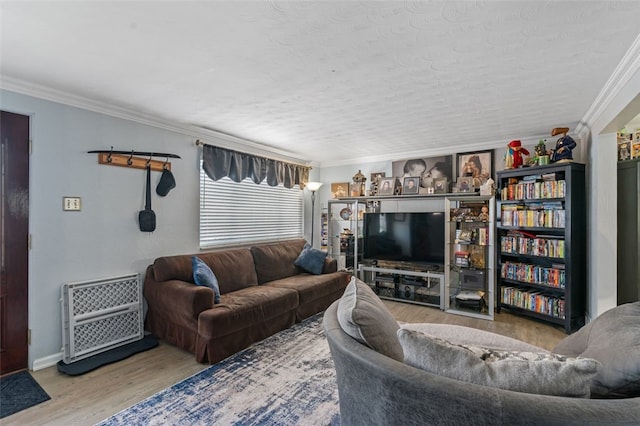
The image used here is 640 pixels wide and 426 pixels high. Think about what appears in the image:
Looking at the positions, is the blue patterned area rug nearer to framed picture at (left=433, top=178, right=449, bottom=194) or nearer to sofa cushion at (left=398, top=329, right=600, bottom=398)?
sofa cushion at (left=398, top=329, right=600, bottom=398)

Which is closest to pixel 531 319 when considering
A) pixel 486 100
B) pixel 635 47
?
pixel 486 100

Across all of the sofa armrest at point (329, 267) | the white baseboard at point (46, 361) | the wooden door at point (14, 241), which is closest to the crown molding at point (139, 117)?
the wooden door at point (14, 241)

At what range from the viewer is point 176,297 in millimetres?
2771

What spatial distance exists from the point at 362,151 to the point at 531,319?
3277 mm

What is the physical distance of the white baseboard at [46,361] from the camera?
2488 millimetres

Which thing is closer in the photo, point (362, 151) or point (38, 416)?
point (38, 416)

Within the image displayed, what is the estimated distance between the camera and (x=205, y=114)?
3178mm

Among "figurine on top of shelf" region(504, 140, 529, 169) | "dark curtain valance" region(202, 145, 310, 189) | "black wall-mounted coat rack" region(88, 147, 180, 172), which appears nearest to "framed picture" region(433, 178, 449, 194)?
"figurine on top of shelf" region(504, 140, 529, 169)

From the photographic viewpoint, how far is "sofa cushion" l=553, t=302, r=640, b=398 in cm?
92

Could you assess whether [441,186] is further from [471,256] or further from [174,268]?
[174,268]

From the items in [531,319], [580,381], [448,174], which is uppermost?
[448,174]

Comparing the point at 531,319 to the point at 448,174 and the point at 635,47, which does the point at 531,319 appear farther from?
the point at 635,47

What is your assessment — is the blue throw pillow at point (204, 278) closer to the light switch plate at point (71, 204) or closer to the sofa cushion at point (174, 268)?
the sofa cushion at point (174, 268)

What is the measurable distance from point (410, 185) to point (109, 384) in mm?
4213
